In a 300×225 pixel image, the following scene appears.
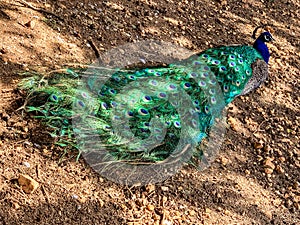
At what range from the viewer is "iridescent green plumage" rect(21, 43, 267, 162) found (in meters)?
2.76

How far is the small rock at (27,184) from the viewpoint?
2541mm

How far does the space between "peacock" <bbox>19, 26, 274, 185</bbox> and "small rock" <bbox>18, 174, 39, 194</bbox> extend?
1.07ft

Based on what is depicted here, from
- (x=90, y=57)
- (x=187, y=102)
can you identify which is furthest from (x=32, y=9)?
(x=187, y=102)

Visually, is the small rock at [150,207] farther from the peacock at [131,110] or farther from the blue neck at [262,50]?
the blue neck at [262,50]

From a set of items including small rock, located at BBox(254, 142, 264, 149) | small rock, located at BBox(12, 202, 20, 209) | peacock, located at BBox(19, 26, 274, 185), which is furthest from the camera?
small rock, located at BBox(254, 142, 264, 149)

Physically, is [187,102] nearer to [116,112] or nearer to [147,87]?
[147,87]

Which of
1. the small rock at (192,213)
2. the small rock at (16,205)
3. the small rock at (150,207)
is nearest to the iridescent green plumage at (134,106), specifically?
the small rock at (150,207)

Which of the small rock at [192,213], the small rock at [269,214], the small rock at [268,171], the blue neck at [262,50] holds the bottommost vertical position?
the small rock at [192,213]

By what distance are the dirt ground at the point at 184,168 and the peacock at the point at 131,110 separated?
128mm

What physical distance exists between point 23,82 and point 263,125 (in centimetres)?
214

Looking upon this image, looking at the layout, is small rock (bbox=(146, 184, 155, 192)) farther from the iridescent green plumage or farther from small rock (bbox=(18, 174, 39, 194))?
small rock (bbox=(18, 174, 39, 194))

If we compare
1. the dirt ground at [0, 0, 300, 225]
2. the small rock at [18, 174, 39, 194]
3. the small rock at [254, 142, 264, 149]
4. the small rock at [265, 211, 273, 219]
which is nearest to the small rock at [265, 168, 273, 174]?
the dirt ground at [0, 0, 300, 225]

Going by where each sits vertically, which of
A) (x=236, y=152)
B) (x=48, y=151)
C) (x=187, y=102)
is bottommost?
(x=48, y=151)

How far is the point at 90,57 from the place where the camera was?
3770mm
